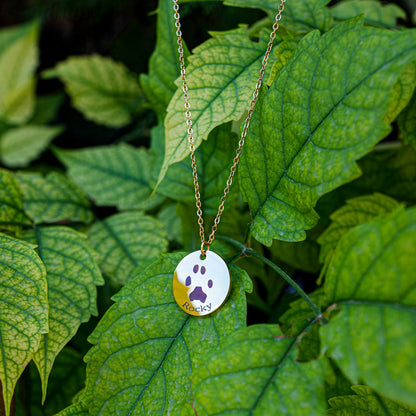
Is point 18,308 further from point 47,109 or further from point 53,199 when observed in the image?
point 47,109

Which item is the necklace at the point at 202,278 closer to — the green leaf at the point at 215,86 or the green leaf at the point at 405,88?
the green leaf at the point at 215,86

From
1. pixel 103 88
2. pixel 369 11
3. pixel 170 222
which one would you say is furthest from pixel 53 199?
pixel 369 11

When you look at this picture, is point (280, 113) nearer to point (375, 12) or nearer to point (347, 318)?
point (347, 318)

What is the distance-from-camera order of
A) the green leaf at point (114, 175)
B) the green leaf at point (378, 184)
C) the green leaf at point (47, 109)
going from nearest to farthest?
the green leaf at point (378, 184), the green leaf at point (114, 175), the green leaf at point (47, 109)

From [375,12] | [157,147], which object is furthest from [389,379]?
[375,12]

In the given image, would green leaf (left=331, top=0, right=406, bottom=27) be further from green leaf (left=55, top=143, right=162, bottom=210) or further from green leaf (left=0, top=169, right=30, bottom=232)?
green leaf (left=0, top=169, right=30, bottom=232)

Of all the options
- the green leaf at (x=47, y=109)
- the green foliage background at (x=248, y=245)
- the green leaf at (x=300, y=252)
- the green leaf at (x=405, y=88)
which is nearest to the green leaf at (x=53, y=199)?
the green foliage background at (x=248, y=245)

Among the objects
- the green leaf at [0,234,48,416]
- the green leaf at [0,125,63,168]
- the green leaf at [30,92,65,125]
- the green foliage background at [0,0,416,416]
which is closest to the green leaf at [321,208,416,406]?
the green foliage background at [0,0,416,416]

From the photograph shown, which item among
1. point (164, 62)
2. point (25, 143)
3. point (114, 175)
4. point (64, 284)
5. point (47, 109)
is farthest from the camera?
point (47, 109)
